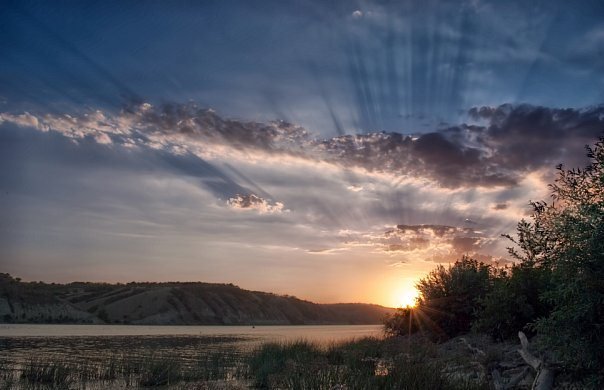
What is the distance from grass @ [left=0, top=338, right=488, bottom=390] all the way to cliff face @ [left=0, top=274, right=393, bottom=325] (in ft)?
309

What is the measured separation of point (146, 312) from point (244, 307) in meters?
45.3

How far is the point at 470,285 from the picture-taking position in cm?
3794

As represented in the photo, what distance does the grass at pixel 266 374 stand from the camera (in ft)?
48.8

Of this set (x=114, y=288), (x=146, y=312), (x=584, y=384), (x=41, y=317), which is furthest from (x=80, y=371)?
(x=114, y=288)

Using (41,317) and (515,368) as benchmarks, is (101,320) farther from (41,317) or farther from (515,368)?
(515,368)

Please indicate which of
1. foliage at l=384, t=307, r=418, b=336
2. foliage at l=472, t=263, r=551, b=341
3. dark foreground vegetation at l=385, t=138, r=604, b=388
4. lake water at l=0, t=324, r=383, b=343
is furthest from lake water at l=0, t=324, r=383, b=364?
dark foreground vegetation at l=385, t=138, r=604, b=388

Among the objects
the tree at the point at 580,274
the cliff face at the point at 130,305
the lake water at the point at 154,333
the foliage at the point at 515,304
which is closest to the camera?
the tree at the point at 580,274

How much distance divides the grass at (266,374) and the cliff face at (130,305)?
309 feet

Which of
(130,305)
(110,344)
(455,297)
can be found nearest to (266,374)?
(455,297)

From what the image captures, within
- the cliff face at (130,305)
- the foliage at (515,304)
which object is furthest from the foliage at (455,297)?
the cliff face at (130,305)

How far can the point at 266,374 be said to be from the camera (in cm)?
2352

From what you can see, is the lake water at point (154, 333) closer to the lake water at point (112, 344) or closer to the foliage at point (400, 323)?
the lake water at point (112, 344)

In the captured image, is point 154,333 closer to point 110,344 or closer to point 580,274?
point 110,344

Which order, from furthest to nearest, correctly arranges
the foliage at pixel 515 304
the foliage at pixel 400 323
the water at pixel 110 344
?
the foliage at pixel 400 323 → the water at pixel 110 344 → the foliage at pixel 515 304
